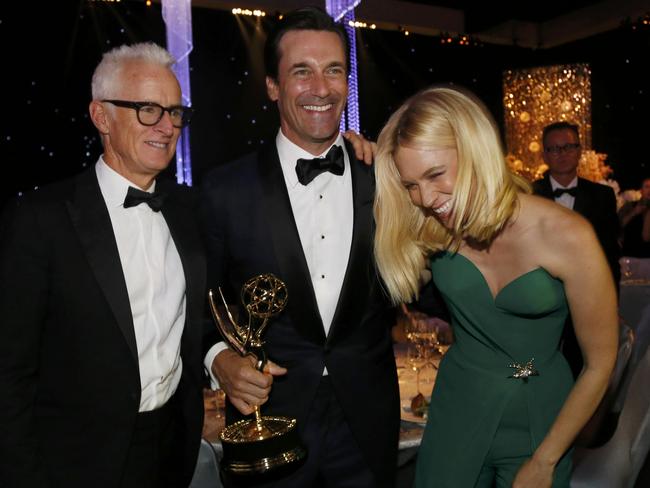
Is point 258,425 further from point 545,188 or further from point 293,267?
point 545,188

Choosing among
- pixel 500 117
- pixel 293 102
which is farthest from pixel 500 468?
pixel 500 117

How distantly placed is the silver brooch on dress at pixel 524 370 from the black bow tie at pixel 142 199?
1287 millimetres

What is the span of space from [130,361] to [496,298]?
3.87 ft

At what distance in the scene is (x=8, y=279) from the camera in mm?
1779

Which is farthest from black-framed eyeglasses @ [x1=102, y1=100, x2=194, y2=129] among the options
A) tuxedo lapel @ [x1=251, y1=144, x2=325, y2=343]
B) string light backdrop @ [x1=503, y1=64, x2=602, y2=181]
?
string light backdrop @ [x1=503, y1=64, x2=602, y2=181]

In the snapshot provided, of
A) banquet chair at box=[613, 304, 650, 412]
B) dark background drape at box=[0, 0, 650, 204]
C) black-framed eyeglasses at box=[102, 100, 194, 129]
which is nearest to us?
black-framed eyeglasses at box=[102, 100, 194, 129]

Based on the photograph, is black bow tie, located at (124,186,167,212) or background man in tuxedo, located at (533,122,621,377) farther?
background man in tuxedo, located at (533,122,621,377)

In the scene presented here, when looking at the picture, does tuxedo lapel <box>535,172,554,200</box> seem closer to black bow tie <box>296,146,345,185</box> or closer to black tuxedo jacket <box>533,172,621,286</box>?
black tuxedo jacket <box>533,172,621,286</box>

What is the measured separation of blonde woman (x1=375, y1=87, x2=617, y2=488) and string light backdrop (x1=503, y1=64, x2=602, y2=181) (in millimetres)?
8939

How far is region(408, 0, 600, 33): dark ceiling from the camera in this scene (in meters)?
9.69

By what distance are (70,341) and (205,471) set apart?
1063mm

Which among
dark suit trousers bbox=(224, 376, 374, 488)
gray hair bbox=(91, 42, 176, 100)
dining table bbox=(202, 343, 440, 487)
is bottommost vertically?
dining table bbox=(202, 343, 440, 487)

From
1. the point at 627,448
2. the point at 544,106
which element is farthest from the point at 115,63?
the point at 544,106

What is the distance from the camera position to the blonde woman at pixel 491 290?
1.89 m
